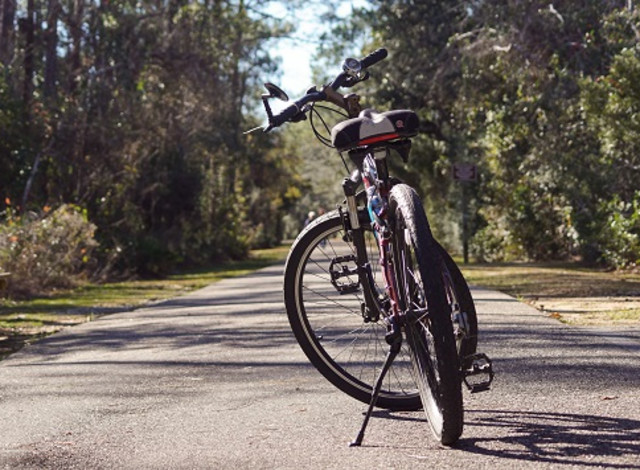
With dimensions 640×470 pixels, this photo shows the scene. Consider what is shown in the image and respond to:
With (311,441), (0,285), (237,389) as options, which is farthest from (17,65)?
(311,441)

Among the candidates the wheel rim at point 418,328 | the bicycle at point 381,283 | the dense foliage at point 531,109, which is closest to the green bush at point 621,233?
the dense foliage at point 531,109

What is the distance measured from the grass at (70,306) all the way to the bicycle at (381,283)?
4.32m

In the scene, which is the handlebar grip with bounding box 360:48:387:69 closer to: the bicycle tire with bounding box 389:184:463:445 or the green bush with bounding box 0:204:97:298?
the bicycle tire with bounding box 389:184:463:445

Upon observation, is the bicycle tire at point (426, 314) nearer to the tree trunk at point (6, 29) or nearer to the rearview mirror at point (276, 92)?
the rearview mirror at point (276, 92)

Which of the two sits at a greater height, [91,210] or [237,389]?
[91,210]

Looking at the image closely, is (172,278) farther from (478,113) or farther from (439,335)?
(439,335)

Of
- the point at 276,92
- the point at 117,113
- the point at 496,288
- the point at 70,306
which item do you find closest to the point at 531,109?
the point at 117,113

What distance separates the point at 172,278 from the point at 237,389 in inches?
792

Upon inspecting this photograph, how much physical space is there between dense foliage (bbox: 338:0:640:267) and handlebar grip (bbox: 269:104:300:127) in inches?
556

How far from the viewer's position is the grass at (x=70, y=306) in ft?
36.4

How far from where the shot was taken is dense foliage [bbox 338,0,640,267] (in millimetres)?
19750

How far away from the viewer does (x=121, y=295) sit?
18.3m

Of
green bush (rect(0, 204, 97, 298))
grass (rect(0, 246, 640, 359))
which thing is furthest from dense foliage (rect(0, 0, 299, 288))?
grass (rect(0, 246, 640, 359))

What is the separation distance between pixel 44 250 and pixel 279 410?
14445 millimetres
